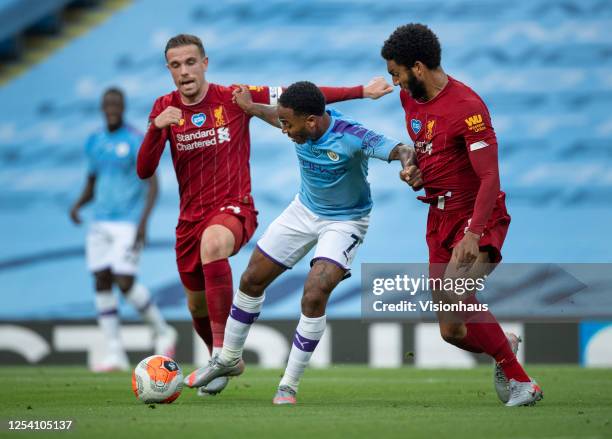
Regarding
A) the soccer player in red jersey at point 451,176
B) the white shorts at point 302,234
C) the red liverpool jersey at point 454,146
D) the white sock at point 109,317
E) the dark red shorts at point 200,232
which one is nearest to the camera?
the red liverpool jersey at point 454,146

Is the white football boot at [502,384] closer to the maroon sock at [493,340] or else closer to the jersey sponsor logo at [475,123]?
the maroon sock at [493,340]

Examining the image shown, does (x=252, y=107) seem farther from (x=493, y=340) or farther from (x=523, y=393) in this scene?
(x=523, y=393)

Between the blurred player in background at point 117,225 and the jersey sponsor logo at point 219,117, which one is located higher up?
the jersey sponsor logo at point 219,117

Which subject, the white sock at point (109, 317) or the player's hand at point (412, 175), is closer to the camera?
the player's hand at point (412, 175)

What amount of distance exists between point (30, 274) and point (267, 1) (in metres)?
4.87

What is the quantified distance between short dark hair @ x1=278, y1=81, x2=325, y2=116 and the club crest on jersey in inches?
45.1

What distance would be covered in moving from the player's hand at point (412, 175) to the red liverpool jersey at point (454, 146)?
348 mm

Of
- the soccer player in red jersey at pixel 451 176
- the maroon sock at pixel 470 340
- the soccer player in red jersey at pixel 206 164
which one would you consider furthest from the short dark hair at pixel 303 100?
the maroon sock at pixel 470 340

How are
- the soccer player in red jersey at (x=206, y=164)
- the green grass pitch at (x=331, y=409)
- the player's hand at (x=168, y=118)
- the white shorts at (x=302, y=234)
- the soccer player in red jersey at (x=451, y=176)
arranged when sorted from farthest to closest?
the soccer player in red jersey at (x=206, y=164), the player's hand at (x=168, y=118), the white shorts at (x=302, y=234), the soccer player in red jersey at (x=451, y=176), the green grass pitch at (x=331, y=409)

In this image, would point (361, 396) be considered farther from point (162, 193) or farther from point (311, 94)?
point (162, 193)

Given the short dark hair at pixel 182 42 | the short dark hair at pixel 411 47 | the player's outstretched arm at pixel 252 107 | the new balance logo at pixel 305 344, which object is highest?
the short dark hair at pixel 182 42

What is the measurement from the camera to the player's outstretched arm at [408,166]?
279 inches

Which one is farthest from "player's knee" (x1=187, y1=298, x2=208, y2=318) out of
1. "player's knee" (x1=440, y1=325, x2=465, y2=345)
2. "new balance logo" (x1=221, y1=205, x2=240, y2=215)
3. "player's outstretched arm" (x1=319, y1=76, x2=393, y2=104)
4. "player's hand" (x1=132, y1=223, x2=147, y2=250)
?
"player's hand" (x1=132, y1=223, x2=147, y2=250)

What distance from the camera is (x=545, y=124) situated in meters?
15.6
